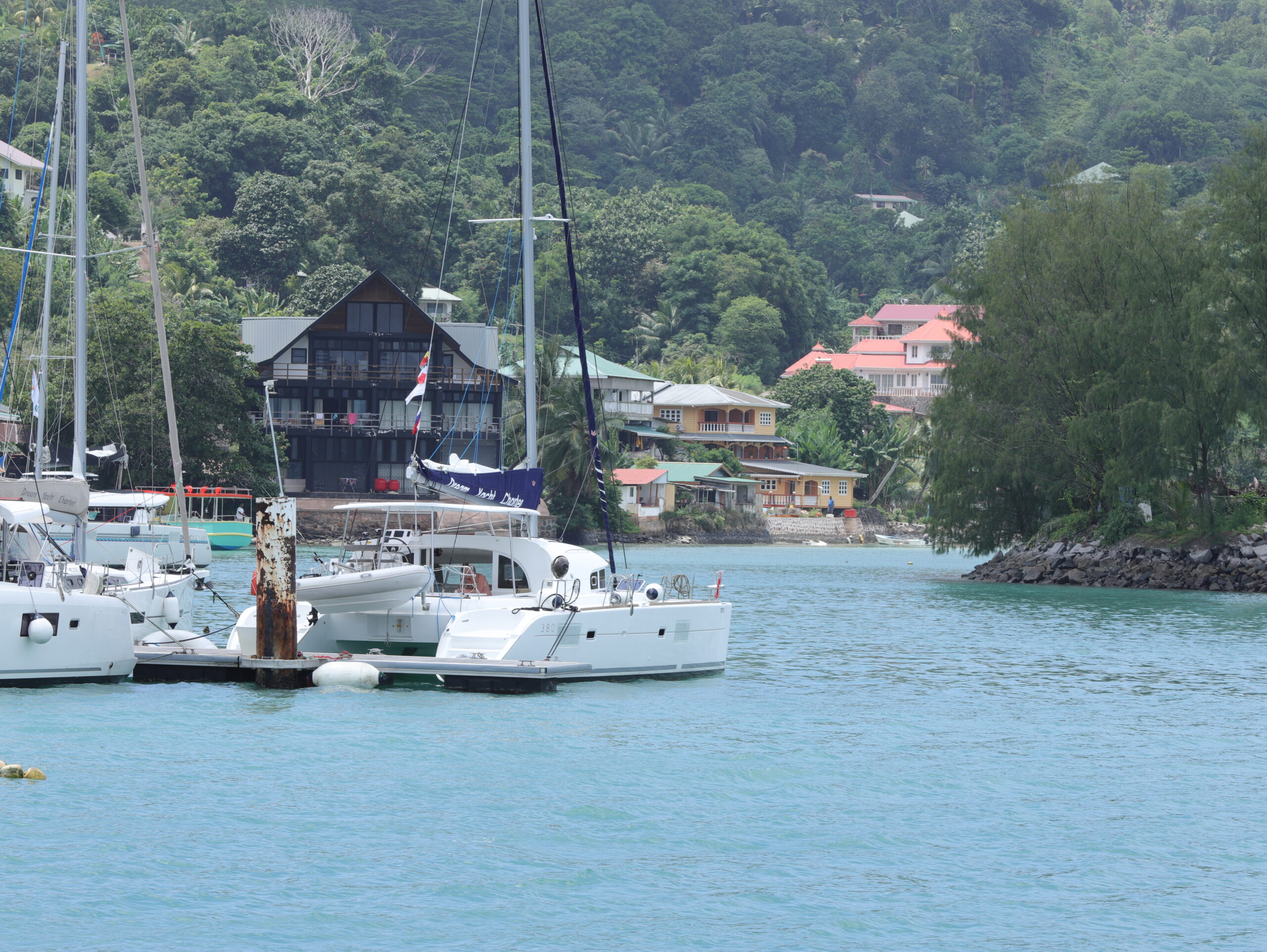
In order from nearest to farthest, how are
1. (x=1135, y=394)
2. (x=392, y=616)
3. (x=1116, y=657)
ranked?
(x=392, y=616), (x=1116, y=657), (x=1135, y=394)

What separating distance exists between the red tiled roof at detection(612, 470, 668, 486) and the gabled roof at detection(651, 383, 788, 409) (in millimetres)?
13990

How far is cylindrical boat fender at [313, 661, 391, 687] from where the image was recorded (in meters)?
24.8

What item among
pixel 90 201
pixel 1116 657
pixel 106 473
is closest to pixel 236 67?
pixel 90 201

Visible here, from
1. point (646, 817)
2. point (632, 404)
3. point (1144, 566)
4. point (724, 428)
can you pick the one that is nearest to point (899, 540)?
point (724, 428)

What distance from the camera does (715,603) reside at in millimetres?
27812

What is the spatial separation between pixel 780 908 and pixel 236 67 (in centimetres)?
14393

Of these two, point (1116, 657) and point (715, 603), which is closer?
point (715, 603)

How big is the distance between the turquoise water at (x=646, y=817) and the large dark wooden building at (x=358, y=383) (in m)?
54.7

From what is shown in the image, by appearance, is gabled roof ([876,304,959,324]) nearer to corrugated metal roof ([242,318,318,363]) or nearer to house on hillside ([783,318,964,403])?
house on hillside ([783,318,964,403])

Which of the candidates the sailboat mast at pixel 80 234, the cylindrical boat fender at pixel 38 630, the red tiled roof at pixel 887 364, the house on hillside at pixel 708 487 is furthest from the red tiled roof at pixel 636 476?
the cylindrical boat fender at pixel 38 630

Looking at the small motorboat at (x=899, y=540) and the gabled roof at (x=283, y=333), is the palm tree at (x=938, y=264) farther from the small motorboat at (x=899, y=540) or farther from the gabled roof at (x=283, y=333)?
the gabled roof at (x=283, y=333)

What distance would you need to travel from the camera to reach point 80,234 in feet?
110

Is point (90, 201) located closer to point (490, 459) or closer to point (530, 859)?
point (490, 459)

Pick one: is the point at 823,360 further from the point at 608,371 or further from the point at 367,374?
the point at 367,374
